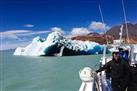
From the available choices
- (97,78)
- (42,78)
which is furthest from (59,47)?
(97,78)

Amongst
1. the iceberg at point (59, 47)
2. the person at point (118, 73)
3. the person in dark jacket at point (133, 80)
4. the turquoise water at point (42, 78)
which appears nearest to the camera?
the person at point (118, 73)

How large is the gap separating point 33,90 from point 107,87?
1273cm

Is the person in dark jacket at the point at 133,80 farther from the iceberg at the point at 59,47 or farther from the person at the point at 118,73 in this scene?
the iceberg at the point at 59,47

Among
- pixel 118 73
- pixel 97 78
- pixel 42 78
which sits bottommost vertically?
pixel 42 78

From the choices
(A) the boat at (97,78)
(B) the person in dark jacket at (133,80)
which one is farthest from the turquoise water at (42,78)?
(B) the person in dark jacket at (133,80)

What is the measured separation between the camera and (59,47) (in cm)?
5794

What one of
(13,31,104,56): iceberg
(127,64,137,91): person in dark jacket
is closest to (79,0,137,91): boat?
Answer: (127,64,137,91): person in dark jacket

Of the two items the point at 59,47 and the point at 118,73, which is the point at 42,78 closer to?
the point at 118,73

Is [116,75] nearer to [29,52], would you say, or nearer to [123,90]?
[123,90]

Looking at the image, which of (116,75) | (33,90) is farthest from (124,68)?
(33,90)

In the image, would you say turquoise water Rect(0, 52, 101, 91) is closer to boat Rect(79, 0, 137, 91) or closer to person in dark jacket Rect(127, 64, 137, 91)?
boat Rect(79, 0, 137, 91)

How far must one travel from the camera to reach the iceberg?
53491 mm

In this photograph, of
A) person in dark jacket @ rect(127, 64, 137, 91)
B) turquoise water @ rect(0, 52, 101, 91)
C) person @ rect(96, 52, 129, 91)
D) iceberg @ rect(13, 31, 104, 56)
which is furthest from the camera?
iceberg @ rect(13, 31, 104, 56)

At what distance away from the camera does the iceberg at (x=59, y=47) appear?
53491mm
